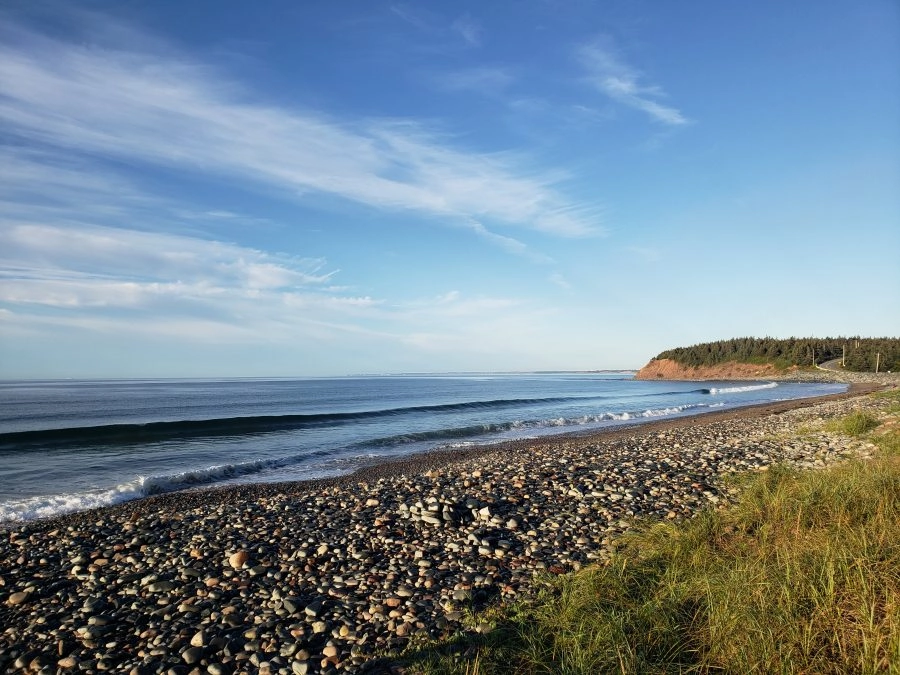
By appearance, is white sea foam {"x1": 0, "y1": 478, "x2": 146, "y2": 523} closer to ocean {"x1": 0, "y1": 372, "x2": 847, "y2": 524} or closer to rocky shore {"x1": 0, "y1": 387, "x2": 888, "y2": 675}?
ocean {"x1": 0, "y1": 372, "x2": 847, "y2": 524}

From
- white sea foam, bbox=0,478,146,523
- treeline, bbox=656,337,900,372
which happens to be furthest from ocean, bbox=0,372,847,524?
treeline, bbox=656,337,900,372

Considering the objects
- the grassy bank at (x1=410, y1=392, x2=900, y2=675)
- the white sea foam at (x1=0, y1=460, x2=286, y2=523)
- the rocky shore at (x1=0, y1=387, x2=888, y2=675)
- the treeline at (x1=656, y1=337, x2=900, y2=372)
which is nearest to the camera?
the grassy bank at (x1=410, y1=392, x2=900, y2=675)

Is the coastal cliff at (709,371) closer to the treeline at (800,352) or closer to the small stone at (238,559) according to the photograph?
the treeline at (800,352)

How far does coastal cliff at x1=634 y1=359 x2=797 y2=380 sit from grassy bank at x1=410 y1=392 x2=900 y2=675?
9750cm

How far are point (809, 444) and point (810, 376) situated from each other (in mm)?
77179

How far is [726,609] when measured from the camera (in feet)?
16.5

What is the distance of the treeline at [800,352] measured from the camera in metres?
79.4

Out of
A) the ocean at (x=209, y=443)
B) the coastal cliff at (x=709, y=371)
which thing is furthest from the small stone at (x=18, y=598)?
the coastal cliff at (x=709, y=371)

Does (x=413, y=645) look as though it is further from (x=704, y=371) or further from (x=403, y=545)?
(x=704, y=371)

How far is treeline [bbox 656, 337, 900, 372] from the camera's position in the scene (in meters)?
79.4

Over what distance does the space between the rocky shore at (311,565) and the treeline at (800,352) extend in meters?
86.4

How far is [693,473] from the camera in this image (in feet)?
41.7

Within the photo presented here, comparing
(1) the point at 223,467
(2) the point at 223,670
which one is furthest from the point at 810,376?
(2) the point at 223,670

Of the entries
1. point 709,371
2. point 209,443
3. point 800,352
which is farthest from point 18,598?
point 709,371
